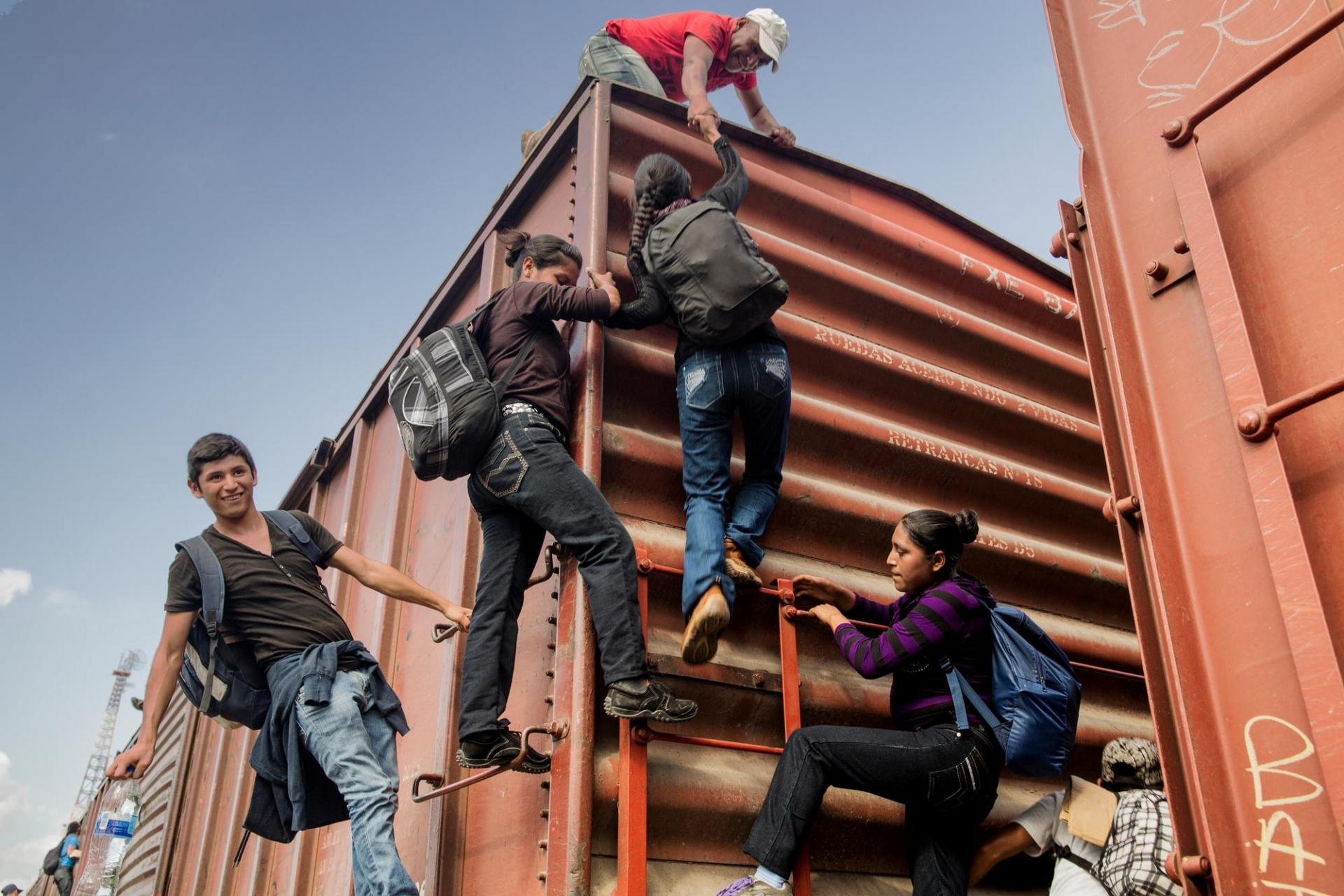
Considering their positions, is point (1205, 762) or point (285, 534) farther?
point (285, 534)

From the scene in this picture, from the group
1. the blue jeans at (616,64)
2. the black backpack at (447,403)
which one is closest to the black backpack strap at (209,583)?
the black backpack at (447,403)

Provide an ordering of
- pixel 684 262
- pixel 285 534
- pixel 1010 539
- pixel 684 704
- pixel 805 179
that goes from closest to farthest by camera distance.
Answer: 1. pixel 684 704
2. pixel 684 262
3. pixel 285 534
4. pixel 1010 539
5. pixel 805 179

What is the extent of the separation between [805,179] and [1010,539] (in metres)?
A: 1.59

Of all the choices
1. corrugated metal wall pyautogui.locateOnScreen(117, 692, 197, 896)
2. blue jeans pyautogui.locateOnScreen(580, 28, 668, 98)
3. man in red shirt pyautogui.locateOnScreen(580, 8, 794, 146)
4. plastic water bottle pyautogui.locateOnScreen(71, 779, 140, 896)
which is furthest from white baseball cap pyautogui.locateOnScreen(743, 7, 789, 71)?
plastic water bottle pyautogui.locateOnScreen(71, 779, 140, 896)

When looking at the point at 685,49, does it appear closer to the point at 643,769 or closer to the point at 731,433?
the point at 731,433

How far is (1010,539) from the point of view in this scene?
12.8 ft

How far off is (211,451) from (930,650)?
233 centimetres

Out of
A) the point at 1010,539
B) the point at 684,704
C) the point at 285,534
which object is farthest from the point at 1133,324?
the point at 285,534

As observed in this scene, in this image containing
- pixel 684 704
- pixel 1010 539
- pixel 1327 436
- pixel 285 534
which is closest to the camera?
pixel 1327 436

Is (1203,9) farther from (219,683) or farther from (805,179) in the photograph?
(219,683)

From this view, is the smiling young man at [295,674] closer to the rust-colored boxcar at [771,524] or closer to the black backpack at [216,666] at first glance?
the black backpack at [216,666]

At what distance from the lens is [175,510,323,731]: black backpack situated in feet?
10.3

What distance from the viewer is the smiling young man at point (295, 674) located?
112 inches

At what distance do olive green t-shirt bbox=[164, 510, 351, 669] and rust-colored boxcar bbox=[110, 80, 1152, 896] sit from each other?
465 mm
